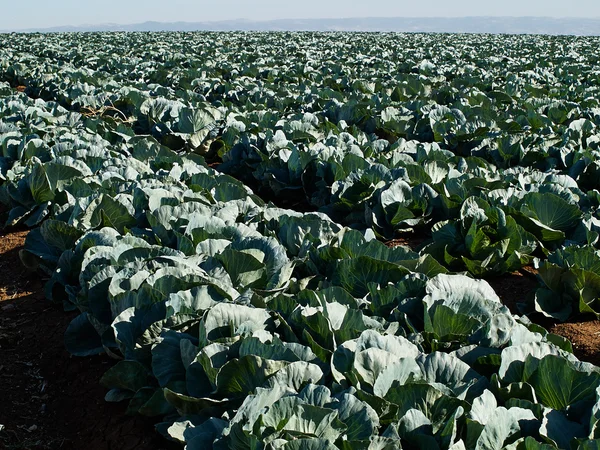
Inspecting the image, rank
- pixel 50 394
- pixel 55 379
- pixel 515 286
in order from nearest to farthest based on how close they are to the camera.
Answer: pixel 50 394
pixel 55 379
pixel 515 286

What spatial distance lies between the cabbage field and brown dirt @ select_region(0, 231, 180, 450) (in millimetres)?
176

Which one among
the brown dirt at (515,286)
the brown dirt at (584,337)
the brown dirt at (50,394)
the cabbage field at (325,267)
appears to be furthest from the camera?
the brown dirt at (515,286)

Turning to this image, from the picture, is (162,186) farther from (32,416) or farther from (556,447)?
(556,447)

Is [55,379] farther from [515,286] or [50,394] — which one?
[515,286]

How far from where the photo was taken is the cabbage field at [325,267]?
83.1 inches

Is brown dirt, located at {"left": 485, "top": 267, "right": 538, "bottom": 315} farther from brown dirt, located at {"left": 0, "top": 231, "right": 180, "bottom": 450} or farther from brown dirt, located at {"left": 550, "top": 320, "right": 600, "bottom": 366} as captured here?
brown dirt, located at {"left": 0, "top": 231, "right": 180, "bottom": 450}

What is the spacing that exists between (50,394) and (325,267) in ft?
5.60

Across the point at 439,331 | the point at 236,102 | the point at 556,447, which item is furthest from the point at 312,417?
the point at 236,102

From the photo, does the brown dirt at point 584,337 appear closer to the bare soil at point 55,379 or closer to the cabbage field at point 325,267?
the bare soil at point 55,379

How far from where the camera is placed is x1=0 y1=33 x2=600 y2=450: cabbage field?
6.93 feet

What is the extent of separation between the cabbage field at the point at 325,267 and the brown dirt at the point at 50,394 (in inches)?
6.9

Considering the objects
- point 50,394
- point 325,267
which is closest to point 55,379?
point 50,394

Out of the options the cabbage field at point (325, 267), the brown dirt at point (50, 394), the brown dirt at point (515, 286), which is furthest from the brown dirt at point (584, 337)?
the brown dirt at point (50, 394)

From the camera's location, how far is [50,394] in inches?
139
